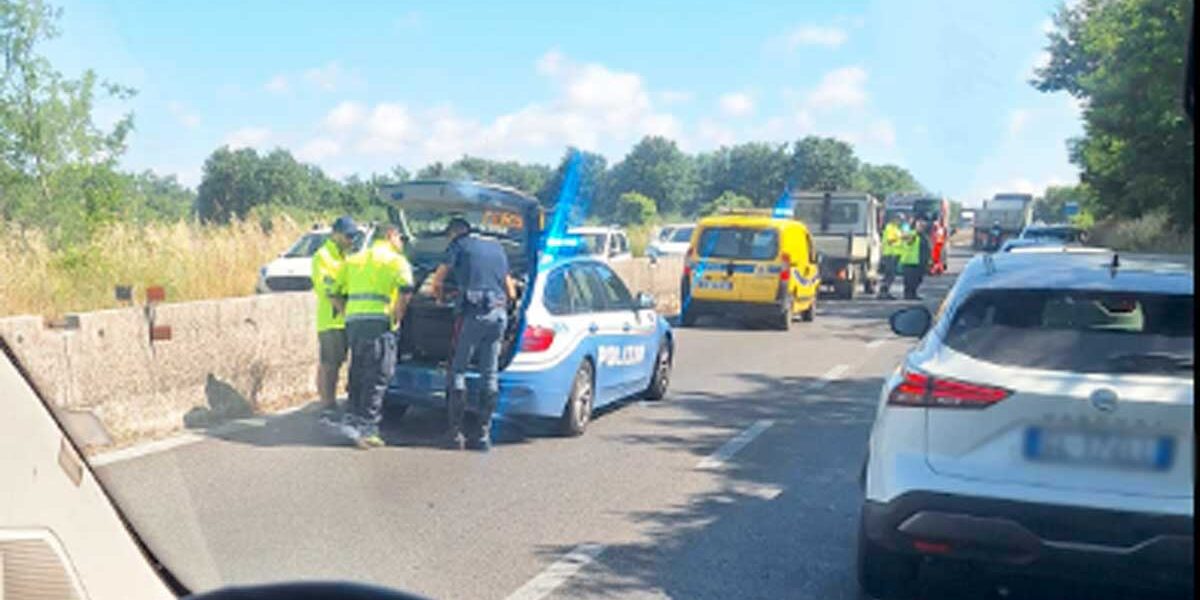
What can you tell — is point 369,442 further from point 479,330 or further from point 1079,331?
point 1079,331

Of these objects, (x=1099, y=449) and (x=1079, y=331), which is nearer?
(x=1099, y=449)

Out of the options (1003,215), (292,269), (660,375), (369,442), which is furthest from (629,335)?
(1003,215)

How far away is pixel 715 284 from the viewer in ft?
59.0

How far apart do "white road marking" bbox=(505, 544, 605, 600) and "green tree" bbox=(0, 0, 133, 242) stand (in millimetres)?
3067

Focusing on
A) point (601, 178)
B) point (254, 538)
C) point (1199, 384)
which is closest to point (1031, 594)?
point (1199, 384)

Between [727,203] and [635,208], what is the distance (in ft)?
10.6

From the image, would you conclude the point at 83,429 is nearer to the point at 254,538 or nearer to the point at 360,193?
the point at 254,538

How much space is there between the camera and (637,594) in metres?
5.13

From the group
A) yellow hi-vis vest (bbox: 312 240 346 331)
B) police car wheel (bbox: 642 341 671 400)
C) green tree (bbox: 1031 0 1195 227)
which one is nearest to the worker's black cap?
yellow hi-vis vest (bbox: 312 240 346 331)

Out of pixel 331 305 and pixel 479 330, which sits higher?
pixel 331 305

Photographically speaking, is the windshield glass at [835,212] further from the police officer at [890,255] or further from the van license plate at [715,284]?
the van license plate at [715,284]

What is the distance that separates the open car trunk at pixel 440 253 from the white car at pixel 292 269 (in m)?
3.84

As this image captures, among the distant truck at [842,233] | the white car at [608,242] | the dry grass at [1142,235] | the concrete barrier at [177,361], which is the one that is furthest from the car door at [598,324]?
the distant truck at [842,233]

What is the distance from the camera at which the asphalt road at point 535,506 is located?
5.31 metres
